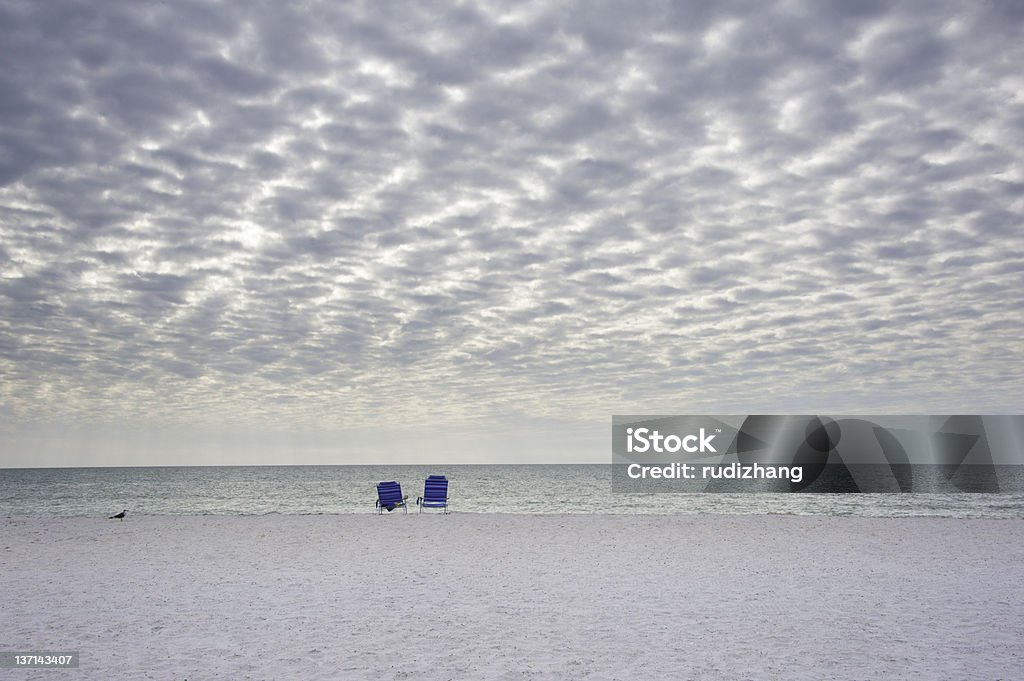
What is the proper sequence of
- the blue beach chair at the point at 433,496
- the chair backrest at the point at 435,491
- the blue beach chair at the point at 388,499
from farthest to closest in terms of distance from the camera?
1. the chair backrest at the point at 435,491
2. the blue beach chair at the point at 433,496
3. the blue beach chair at the point at 388,499

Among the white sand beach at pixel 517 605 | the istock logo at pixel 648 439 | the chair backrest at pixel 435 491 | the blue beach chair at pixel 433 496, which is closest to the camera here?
the white sand beach at pixel 517 605

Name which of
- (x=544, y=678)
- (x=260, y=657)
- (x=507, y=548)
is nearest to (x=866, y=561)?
(x=507, y=548)

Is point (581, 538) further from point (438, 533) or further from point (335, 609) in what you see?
point (335, 609)

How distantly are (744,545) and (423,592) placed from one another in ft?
26.0

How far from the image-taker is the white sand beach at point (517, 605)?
6832mm

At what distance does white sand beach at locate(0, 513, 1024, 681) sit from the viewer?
683cm

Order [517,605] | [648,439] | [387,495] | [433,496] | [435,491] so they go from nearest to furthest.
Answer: [517,605], [387,495], [433,496], [435,491], [648,439]

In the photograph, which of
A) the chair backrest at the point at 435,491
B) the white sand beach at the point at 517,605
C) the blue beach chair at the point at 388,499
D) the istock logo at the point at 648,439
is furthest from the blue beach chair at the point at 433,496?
Result: the istock logo at the point at 648,439

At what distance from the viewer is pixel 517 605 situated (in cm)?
937

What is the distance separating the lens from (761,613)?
29.2 ft

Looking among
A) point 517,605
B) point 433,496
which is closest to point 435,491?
point 433,496

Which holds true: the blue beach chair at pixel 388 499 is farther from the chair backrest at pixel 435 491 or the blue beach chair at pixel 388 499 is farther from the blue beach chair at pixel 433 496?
the chair backrest at pixel 435 491

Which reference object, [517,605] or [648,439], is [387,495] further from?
[648,439]

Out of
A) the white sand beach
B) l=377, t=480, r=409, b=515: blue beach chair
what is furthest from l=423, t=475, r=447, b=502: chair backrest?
the white sand beach
